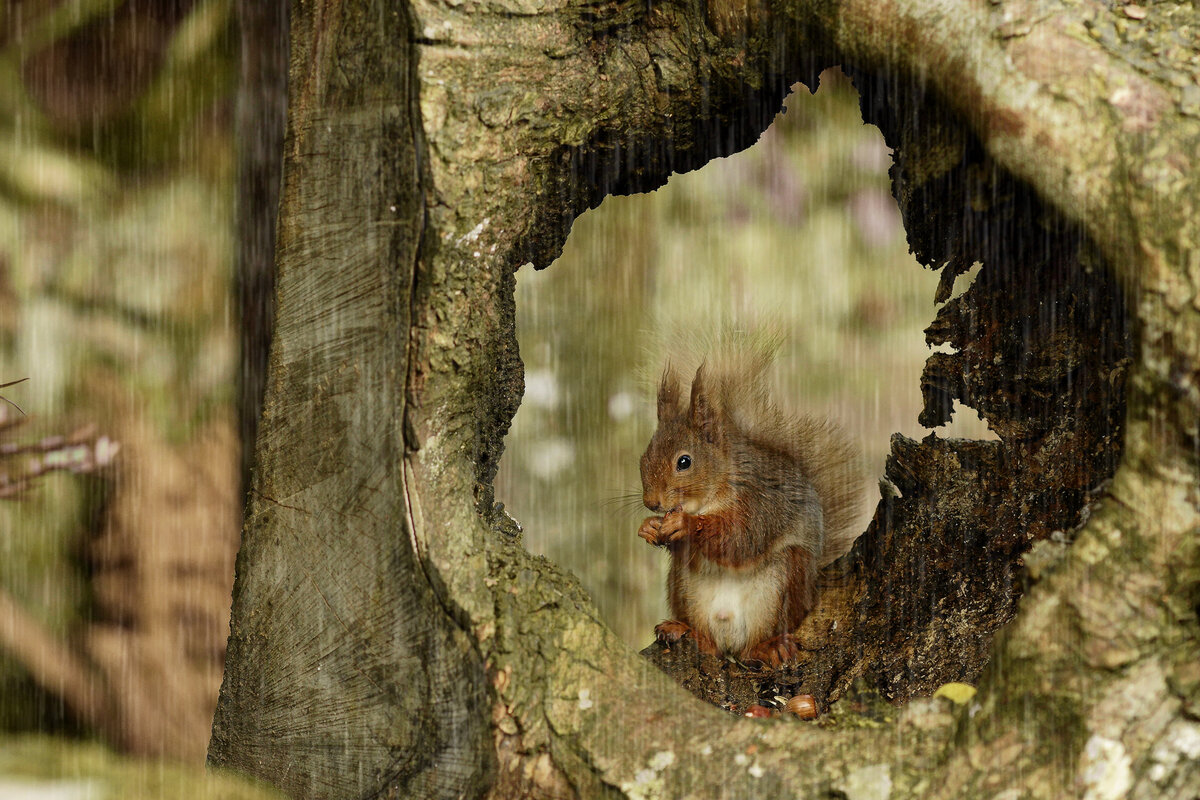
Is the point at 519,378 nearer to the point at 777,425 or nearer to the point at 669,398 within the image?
the point at 669,398

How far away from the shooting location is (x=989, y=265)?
1920 millimetres

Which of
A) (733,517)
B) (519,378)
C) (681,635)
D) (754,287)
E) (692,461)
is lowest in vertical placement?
(681,635)

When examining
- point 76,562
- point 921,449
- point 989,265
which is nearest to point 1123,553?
point 989,265

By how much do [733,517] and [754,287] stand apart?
1.01 m

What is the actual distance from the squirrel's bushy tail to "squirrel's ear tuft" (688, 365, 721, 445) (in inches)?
2.4

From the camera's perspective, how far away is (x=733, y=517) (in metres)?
2.53

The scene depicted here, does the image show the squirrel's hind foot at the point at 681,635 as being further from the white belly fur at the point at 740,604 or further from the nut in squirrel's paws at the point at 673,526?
the nut in squirrel's paws at the point at 673,526

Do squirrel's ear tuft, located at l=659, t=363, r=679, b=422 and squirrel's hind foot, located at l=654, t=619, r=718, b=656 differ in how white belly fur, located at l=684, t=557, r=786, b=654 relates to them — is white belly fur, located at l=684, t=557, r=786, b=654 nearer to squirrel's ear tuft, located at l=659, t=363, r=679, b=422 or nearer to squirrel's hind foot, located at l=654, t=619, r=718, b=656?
squirrel's hind foot, located at l=654, t=619, r=718, b=656

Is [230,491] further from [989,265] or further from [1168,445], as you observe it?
[1168,445]

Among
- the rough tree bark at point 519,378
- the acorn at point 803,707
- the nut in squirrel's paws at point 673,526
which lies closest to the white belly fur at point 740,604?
the nut in squirrel's paws at point 673,526

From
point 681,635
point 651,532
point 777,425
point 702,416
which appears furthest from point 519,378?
point 777,425

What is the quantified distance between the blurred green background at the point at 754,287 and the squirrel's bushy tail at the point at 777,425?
223 millimetres

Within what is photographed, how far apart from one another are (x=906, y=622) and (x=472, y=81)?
1.47m

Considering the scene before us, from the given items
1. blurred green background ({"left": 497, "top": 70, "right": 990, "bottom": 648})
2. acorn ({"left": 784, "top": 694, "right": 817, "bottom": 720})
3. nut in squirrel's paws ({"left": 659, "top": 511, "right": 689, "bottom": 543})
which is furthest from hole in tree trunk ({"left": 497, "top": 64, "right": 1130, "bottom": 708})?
nut in squirrel's paws ({"left": 659, "top": 511, "right": 689, "bottom": 543})
